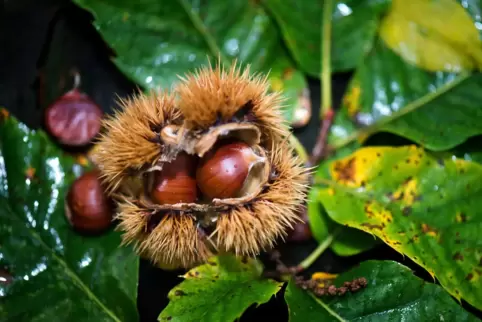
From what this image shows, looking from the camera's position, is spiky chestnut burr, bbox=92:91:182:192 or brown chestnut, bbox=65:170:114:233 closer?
spiky chestnut burr, bbox=92:91:182:192

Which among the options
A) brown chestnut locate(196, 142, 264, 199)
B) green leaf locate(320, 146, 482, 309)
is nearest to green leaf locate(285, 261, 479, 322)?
green leaf locate(320, 146, 482, 309)

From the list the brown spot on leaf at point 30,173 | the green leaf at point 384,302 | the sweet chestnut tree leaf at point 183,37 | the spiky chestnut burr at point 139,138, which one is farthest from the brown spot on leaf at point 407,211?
the brown spot on leaf at point 30,173

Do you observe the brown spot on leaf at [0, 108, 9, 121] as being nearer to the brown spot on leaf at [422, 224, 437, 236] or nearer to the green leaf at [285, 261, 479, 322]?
the green leaf at [285, 261, 479, 322]

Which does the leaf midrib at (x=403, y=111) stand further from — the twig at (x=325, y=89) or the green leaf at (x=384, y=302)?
the green leaf at (x=384, y=302)

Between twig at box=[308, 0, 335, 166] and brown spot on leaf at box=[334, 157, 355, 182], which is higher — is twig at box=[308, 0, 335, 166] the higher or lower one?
the higher one

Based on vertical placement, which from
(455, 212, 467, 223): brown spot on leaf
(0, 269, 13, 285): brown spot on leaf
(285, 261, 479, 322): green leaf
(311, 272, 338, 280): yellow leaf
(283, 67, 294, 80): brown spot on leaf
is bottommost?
(311, 272, 338, 280): yellow leaf

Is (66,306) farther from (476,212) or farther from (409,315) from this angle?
(476,212)

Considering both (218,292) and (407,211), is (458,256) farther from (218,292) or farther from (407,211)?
(218,292)
